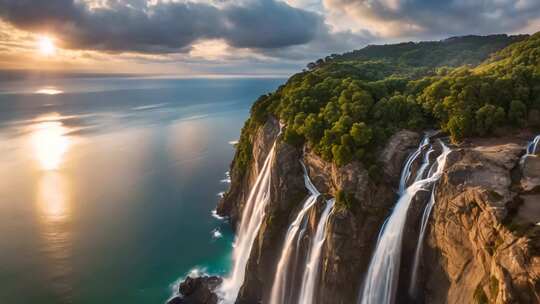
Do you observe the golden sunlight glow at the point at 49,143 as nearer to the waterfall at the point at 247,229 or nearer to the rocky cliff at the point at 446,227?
the waterfall at the point at 247,229

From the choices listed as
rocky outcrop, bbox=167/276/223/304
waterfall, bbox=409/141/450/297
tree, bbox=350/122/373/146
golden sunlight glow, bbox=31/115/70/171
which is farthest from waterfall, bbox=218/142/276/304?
golden sunlight glow, bbox=31/115/70/171

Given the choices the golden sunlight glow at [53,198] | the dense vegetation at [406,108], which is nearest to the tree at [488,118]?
the dense vegetation at [406,108]

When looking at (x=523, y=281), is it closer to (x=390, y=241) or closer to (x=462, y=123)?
(x=390, y=241)

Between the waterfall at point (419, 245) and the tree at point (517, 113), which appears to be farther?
the tree at point (517, 113)

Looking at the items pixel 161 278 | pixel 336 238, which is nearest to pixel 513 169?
pixel 336 238

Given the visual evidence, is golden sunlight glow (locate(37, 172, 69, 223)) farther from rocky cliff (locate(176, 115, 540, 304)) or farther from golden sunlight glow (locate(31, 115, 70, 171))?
rocky cliff (locate(176, 115, 540, 304))

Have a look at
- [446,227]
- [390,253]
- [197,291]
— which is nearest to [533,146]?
[446,227]
